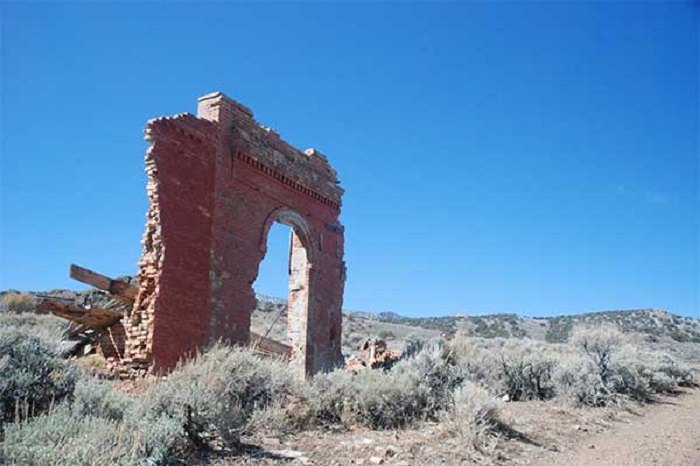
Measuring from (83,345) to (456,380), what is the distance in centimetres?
953

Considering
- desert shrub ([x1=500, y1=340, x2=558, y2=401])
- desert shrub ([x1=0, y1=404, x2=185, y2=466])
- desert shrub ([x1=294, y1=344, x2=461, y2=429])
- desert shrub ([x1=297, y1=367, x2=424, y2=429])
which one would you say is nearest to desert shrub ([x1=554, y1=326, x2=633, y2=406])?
desert shrub ([x1=500, y1=340, x2=558, y2=401])

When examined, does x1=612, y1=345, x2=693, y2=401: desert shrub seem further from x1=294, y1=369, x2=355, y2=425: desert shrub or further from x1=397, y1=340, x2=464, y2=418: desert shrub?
x1=294, y1=369, x2=355, y2=425: desert shrub

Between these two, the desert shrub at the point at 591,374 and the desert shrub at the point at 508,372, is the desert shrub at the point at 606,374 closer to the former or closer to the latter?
the desert shrub at the point at 591,374

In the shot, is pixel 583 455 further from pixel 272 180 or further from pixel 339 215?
pixel 339 215

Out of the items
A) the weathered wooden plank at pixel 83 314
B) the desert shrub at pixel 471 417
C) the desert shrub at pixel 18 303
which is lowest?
the desert shrub at pixel 471 417

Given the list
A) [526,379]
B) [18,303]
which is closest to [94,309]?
[526,379]

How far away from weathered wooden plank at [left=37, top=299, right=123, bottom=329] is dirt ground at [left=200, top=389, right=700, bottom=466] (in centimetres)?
782

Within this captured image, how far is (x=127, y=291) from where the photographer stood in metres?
12.6

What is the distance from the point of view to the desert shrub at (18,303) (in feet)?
80.9

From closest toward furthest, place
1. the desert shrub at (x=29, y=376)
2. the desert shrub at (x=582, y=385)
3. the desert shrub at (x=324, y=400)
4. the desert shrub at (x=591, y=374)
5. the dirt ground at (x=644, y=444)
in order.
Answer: the desert shrub at (x=29, y=376) → the dirt ground at (x=644, y=444) → the desert shrub at (x=324, y=400) → the desert shrub at (x=582, y=385) → the desert shrub at (x=591, y=374)

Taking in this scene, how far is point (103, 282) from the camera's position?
1239 centimetres

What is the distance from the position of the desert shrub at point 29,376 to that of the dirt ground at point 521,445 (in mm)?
1855

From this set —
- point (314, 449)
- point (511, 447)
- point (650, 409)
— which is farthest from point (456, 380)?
point (650, 409)

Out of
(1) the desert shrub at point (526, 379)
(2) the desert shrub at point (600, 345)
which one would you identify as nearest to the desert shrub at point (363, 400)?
(1) the desert shrub at point (526, 379)
